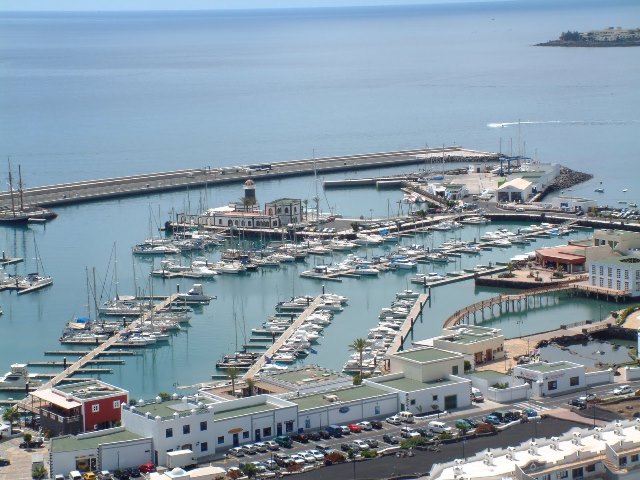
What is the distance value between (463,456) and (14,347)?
15.1 meters

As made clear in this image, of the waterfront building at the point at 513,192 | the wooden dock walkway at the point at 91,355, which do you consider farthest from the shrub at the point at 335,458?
the waterfront building at the point at 513,192

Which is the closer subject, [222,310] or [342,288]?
[222,310]

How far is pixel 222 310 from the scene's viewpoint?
3788 centimetres

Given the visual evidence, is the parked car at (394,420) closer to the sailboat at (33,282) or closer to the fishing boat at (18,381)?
the fishing boat at (18,381)

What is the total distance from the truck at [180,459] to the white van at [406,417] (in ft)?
11.8

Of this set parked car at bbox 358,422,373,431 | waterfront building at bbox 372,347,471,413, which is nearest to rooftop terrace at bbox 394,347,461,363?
waterfront building at bbox 372,347,471,413

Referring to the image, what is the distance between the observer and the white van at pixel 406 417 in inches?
960

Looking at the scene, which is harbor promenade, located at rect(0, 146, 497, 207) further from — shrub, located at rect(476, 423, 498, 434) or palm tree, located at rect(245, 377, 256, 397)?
shrub, located at rect(476, 423, 498, 434)

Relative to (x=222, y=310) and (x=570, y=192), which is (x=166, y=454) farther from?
(x=570, y=192)

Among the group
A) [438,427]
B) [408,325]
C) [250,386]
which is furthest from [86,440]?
[408,325]

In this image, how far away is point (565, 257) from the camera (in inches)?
1610

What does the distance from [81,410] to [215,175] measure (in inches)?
1449

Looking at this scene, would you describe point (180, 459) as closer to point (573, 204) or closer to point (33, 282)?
point (33, 282)

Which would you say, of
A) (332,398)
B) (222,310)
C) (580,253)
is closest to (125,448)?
(332,398)
